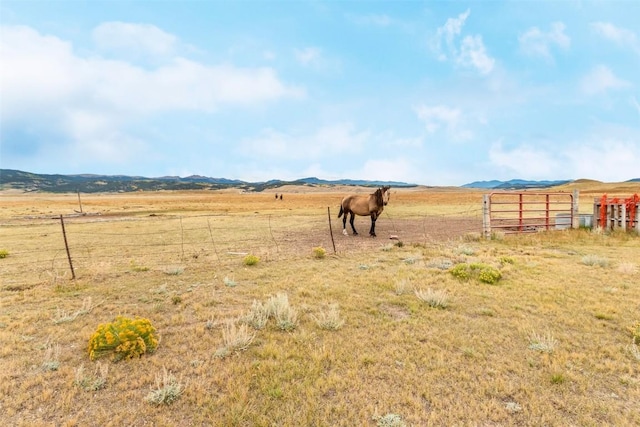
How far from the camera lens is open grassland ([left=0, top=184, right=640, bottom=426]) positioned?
3607 mm

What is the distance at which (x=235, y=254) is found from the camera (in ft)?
39.3

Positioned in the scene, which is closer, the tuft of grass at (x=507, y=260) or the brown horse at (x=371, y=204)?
the tuft of grass at (x=507, y=260)

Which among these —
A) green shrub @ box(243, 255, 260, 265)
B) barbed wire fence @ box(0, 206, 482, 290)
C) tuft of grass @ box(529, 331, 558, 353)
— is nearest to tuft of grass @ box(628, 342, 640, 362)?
tuft of grass @ box(529, 331, 558, 353)

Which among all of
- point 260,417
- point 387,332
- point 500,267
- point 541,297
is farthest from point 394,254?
point 260,417

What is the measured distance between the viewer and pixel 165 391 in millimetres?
3789

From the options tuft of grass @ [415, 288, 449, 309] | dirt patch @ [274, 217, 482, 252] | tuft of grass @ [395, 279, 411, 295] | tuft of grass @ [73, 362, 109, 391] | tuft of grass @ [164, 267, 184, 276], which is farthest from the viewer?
dirt patch @ [274, 217, 482, 252]

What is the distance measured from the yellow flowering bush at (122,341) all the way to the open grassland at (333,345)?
17cm

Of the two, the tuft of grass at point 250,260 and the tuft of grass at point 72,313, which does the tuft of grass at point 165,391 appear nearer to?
the tuft of grass at point 72,313

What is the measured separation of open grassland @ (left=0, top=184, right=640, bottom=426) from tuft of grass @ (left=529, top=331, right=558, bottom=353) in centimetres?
2

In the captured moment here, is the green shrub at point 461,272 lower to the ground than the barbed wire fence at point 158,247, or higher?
higher

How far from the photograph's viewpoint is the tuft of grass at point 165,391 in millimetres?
3717

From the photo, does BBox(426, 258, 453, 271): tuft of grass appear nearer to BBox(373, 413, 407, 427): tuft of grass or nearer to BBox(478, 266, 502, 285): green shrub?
BBox(478, 266, 502, 285): green shrub

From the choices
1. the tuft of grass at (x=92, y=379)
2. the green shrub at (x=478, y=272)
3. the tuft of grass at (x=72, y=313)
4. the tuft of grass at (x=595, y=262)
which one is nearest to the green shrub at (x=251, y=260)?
the tuft of grass at (x=72, y=313)

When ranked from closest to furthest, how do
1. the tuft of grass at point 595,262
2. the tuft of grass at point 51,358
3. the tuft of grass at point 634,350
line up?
the tuft of grass at point 51,358 → the tuft of grass at point 634,350 → the tuft of grass at point 595,262
